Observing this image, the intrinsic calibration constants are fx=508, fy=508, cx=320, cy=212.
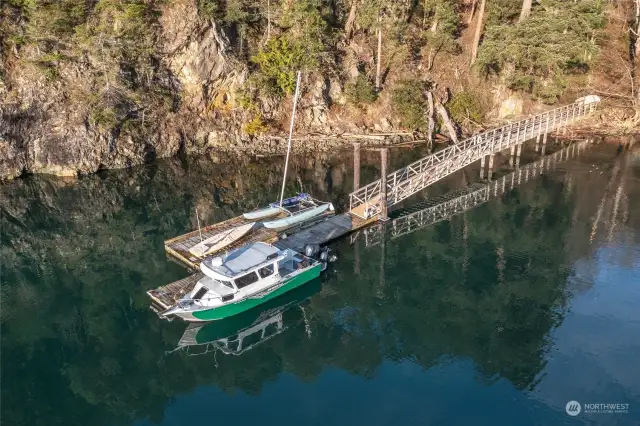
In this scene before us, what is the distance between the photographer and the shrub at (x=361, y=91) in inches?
2443

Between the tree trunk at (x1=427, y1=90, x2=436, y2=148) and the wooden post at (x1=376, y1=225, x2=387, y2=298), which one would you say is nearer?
the wooden post at (x1=376, y1=225, x2=387, y2=298)

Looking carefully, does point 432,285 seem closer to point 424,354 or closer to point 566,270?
point 424,354

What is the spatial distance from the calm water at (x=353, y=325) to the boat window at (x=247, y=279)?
2690 millimetres

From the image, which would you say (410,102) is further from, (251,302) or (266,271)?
(251,302)

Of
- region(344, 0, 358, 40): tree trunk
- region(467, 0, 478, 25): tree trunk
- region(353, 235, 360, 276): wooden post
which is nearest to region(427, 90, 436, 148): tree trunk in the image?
region(344, 0, 358, 40): tree trunk

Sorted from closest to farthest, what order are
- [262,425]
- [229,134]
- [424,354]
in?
1. [262,425]
2. [424,354]
3. [229,134]

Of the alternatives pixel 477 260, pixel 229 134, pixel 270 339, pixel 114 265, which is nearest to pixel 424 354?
pixel 270 339

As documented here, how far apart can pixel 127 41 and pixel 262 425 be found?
1829 inches

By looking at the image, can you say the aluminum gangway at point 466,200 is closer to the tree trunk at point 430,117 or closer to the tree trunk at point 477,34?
the tree trunk at point 430,117

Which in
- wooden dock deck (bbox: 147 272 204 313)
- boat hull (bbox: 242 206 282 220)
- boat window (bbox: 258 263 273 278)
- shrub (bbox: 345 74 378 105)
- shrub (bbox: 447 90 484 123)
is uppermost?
shrub (bbox: 345 74 378 105)

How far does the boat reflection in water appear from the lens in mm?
30391

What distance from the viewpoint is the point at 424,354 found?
2945cm

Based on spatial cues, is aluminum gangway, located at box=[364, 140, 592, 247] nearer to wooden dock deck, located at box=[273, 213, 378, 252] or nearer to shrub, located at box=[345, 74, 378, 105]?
wooden dock deck, located at box=[273, 213, 378, 252]

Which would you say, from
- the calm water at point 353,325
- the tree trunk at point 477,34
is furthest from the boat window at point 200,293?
the tree trunk at point 477,34
